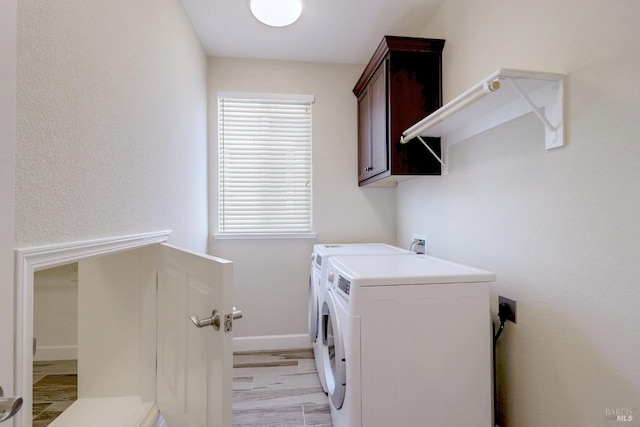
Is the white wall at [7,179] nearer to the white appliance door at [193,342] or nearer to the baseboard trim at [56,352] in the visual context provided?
the white appliance door at [193,342]

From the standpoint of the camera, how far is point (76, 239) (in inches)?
36.3

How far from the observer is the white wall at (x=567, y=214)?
0.91m

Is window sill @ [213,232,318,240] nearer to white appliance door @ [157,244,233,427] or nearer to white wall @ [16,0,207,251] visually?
white wall @ [16,0,207,251]

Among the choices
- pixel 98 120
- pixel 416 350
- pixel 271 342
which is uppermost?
pixel 98 120

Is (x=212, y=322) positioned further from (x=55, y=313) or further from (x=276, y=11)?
(x=55, y=313)

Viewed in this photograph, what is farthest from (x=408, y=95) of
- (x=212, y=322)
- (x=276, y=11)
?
(x=212, y=322)

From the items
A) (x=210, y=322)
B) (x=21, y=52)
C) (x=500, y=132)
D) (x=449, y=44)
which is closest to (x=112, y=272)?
(x=210, y=322)

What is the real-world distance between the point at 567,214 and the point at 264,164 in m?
2.22

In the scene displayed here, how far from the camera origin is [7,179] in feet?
2.16

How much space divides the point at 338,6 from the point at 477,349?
2.19 metres

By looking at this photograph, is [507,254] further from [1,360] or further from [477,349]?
[1,360]

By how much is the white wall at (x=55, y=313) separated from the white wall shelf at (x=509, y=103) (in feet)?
9.52

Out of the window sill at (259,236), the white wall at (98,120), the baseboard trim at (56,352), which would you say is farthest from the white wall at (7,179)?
the baseboard trim at (56,352)

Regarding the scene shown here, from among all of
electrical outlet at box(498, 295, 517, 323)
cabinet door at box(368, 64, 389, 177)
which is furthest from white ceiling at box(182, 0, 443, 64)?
electrical outlet at box(498, 295, 517, 323)
